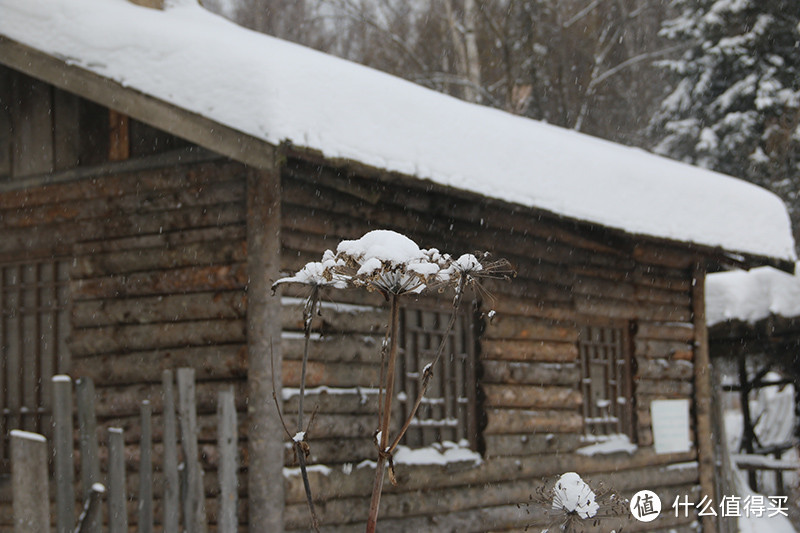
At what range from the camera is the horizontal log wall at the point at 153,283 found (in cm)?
578

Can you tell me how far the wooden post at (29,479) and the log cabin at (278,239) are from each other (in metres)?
1.56

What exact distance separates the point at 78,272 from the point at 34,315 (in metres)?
0.55

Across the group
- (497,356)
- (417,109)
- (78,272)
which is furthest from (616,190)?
(78,272)

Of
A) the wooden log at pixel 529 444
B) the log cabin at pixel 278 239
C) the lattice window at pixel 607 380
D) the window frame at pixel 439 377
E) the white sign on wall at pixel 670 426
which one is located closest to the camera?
the log cabin at pixel 278 239

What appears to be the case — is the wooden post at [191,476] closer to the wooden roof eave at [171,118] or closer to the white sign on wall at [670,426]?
the wooden roof eave at [171,118]

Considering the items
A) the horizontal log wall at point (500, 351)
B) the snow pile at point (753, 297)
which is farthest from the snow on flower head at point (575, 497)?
the snow pile at point (753, 297)

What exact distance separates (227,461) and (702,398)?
247 inches

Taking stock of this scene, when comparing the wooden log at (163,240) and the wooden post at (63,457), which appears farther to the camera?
the wooden log at (163,240)

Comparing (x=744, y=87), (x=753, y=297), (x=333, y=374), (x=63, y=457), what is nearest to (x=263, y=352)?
(x=333, y=374)

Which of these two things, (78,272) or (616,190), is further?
(616,190)

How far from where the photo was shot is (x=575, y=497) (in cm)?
266

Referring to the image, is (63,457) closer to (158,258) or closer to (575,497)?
(158,258)

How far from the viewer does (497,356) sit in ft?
24.4

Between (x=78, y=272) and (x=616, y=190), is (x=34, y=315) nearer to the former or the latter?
(x=78, y=272)
